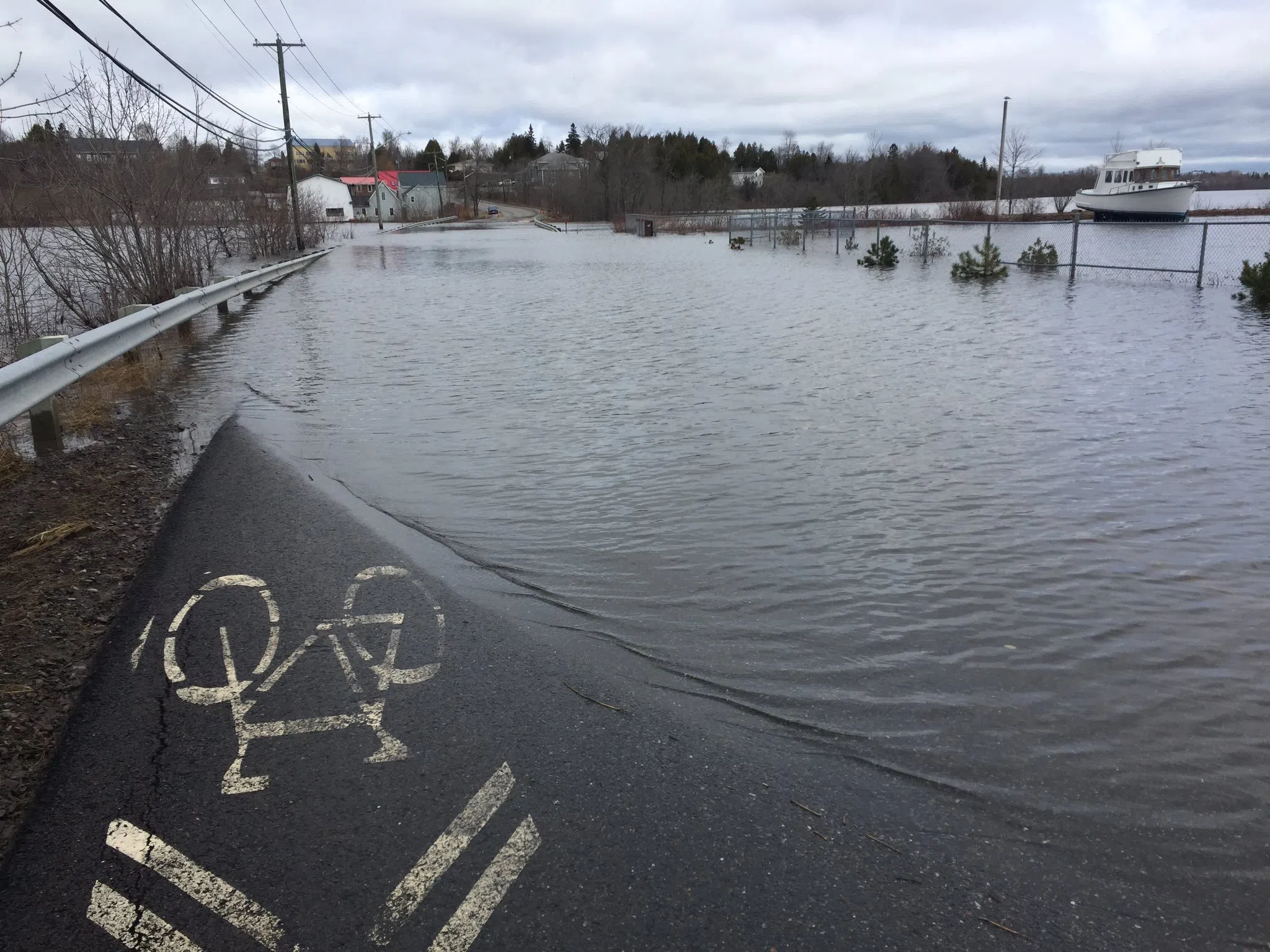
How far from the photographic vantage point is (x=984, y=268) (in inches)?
976

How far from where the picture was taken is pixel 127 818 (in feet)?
10.2

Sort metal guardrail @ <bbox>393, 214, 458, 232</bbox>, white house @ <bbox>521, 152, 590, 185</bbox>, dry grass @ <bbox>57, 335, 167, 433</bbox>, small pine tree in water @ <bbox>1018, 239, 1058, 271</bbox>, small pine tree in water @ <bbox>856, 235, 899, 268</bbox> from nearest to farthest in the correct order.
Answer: dry grass @ <bbox>57, 335, 167, 433</bbox>
small pine tree in water @ <bbox>1018, 239, 1058, 271</bbox>
small pine tree in water @ <bbox>856, 235, 899, 268</bbox>
metal guardrail @ <bbox>393, 214, 458, 232</bbox>
white house @ <bbox>521, 152, 590, 185</bbox>

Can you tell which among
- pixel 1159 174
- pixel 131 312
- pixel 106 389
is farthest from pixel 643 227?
pixel 106 389

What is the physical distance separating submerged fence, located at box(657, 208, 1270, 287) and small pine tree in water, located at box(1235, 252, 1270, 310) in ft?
3.52

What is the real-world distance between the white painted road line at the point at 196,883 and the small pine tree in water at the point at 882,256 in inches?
1168

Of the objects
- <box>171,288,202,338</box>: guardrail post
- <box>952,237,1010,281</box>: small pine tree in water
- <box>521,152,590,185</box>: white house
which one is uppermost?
<box>521,152,590,185</box>: white house

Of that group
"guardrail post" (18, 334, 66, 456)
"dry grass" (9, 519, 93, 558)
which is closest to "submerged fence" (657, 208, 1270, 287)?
"guardrail post" (18, 334, 66, 456)

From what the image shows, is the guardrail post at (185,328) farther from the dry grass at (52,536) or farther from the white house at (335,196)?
the white house at (335,196)

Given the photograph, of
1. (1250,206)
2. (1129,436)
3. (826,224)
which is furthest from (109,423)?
(1250,206)

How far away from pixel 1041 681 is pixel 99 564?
5.09 metres

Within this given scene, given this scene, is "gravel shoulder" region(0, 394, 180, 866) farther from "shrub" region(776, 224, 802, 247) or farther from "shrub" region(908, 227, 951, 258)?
"shrub" region(776, 224, 802, 247)

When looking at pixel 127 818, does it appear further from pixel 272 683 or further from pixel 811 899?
pixel 811 899

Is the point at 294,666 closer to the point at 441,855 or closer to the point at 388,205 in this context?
the point at 441,855

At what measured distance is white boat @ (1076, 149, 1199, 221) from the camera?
178ft
